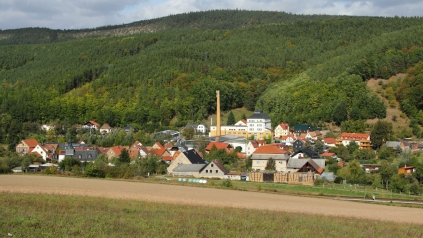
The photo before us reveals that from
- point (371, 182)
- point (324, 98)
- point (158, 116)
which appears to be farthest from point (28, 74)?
point (371, 182)

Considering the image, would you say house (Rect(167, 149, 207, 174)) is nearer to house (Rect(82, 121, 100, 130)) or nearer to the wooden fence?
the wooden fence

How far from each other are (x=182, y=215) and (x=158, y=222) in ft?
5.84

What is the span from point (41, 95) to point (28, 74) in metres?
23.9

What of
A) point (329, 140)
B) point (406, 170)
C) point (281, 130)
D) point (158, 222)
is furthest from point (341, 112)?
point (158, 222)

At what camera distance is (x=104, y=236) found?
13.9m

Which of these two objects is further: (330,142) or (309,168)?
(330,142)

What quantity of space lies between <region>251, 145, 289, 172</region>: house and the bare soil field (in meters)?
17.4

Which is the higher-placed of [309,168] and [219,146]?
[219,146]

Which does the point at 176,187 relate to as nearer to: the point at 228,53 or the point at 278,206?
the point at 278,206

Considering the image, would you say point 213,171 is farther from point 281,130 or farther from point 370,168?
point 281,130

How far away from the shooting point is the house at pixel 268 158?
4555cm

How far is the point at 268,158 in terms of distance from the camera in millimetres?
45906

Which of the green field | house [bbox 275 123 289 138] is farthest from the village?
the green field

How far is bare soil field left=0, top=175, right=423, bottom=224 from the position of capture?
21.3 m
